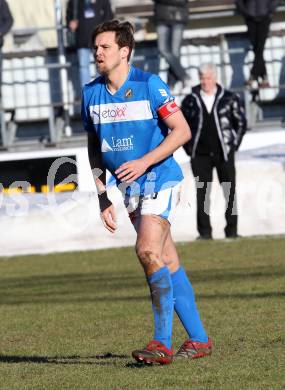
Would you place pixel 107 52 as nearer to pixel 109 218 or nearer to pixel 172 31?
pixel 109 218

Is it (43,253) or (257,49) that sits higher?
(257,49)

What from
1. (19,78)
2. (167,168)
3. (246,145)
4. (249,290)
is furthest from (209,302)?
(19,78)

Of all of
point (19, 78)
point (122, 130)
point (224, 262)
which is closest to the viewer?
point (122, 130)

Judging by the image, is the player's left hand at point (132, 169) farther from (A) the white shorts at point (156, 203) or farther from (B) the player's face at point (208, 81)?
(B) the player's face at point (208, 81)

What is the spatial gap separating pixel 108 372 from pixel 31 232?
1048 centimetres

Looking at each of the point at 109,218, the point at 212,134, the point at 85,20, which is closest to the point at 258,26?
the point at 85,20

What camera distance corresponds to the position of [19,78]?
22.4 metres

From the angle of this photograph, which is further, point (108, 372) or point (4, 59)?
point (4, 59)

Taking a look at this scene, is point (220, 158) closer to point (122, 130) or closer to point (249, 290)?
point (249, 290)

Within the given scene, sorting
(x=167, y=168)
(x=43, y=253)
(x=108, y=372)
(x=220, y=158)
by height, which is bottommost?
(x=43, y=253)

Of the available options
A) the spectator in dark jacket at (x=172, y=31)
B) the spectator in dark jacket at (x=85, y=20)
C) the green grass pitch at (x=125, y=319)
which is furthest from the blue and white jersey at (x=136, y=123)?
the spectator in dark jacket at (x=172, y=31)

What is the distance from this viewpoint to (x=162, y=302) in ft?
23.9

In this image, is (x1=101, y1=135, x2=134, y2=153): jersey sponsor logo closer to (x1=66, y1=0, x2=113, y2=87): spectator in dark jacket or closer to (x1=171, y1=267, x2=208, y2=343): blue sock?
(x1=171, y1=267, x2=208, y2=343): blue sock

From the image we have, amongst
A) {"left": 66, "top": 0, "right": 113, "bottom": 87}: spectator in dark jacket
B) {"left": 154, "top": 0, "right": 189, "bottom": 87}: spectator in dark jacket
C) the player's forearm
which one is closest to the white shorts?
the player's forearm
